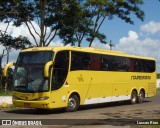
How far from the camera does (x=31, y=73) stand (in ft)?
70.1

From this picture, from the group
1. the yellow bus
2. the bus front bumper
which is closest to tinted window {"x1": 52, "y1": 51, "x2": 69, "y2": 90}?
the yellow bus

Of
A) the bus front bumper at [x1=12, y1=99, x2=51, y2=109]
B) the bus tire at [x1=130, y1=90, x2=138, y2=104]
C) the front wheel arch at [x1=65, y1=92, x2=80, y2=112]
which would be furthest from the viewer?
the bus tire at [x1=130, y1=90, x2=138, y2=104]

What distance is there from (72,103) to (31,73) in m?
2.71

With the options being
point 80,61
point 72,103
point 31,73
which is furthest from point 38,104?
point 80,61

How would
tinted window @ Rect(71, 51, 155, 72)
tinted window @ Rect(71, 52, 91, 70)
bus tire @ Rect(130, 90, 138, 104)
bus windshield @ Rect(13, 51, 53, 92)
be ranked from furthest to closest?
bus tire @ Rect(130, 90, 138, 104) → tinted window @ Rect(71, 51, 155, 72) → tinted window @ Rect(71, 52, 91, 70) → bus windshield @ Rect(13, 51, 53, 92)

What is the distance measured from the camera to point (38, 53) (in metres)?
21.8

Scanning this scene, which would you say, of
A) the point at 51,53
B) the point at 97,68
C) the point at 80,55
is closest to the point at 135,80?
the point at 97,68

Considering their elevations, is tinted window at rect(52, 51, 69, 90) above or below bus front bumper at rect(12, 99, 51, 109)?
above

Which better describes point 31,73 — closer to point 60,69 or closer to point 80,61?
point 60,69

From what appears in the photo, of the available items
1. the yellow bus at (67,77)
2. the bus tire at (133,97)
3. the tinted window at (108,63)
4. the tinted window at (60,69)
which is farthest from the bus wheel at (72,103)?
the bus tire at (133,97)

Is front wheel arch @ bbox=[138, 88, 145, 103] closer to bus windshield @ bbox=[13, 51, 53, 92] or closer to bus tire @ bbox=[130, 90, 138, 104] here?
bus tire @ bbox=[130, 90, 138, 104]

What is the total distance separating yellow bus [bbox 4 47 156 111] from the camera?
21141mm

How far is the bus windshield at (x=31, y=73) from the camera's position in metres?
21.1

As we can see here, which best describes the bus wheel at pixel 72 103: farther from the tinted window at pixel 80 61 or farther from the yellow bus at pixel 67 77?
the tinted window at pixel 80 61
